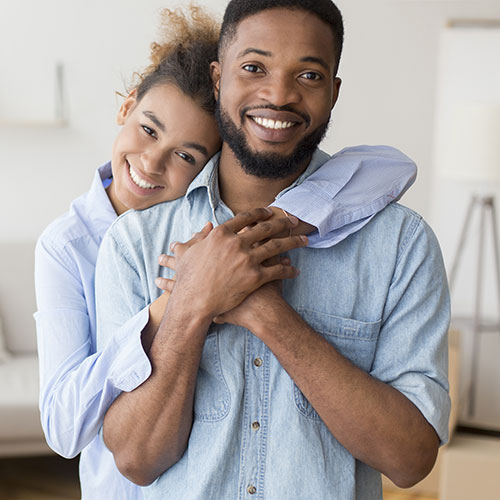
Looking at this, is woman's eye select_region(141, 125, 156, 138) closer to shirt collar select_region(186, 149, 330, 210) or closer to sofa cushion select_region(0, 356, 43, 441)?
shirt collar select_region(186, 149, 330, 210)

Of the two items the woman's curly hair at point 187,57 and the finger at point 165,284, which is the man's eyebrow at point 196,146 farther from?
the finger at point 165,284

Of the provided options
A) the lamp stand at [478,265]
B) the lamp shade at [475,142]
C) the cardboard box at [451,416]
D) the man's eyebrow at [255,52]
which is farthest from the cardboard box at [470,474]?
the man's eyebrow at [255,52]

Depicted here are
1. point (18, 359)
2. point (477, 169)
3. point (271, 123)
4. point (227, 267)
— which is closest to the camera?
point (227, 267)

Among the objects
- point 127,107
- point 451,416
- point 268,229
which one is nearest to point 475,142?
point 451,416

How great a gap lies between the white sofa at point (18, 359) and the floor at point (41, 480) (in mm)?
186

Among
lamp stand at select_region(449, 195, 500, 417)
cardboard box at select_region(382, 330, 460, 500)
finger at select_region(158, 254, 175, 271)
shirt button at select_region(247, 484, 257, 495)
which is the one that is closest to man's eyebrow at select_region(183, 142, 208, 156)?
finger at select_region(158, 254, 175, 271)

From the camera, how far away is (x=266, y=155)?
1203 millimetres

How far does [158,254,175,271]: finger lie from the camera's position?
113cm

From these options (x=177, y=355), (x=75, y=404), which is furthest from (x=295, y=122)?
(x=75, y=404)

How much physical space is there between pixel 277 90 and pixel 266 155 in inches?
4.3

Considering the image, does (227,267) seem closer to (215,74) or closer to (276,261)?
(276,261)

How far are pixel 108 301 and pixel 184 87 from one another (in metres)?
0.45

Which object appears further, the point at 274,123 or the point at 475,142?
the point at 475,142

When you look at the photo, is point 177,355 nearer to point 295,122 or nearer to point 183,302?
point 183,302
